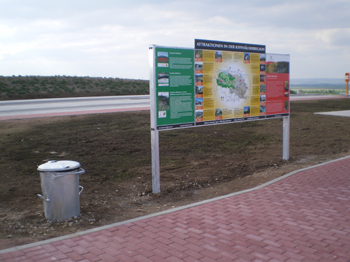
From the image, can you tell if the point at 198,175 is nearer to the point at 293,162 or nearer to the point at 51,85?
the point at 293,162

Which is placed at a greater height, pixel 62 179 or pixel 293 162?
pixel 62 179

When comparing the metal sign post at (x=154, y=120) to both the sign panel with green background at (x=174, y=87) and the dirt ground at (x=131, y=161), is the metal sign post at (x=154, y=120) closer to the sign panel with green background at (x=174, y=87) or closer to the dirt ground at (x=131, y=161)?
the sign panel with green background at (x=174, y=87)

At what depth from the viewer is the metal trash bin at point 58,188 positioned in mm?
4902

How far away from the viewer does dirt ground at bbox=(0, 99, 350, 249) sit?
5421mm

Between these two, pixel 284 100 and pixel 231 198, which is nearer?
pixel 231 198

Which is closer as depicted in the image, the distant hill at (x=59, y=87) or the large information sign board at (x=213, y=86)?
the large information sign board at (x=213, y=86)

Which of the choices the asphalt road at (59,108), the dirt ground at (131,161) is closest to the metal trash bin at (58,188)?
the dirt ground at (131,161)

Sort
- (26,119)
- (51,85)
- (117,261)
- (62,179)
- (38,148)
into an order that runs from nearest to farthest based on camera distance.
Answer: (117,261) → (62,179) → (38,148) → (26,119) → (51,85)

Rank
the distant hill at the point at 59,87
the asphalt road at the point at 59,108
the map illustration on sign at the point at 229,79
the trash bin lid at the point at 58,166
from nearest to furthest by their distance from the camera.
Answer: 1. the trash bin lid at the point at 58,166
2. the map illustration on sign at the point at 229,79
3. the asphalt road at the point at 59,108
4. the distant hill at the point at 59,87

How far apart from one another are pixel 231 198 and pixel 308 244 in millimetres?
1835

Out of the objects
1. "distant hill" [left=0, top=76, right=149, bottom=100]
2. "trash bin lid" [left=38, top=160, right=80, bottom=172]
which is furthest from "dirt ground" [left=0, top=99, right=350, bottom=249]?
"distant hill" [left=0, top=76, right=149, bottom=100]

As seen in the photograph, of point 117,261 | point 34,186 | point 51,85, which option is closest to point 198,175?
point 34,186

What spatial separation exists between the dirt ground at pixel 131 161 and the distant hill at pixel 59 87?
29262 mm

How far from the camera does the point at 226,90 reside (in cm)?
741
